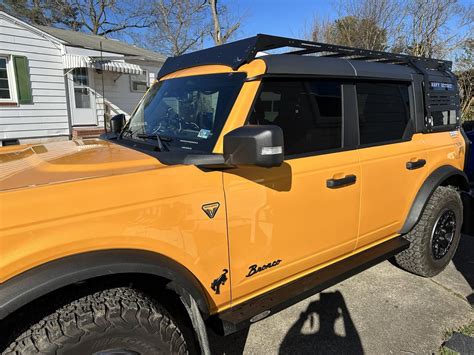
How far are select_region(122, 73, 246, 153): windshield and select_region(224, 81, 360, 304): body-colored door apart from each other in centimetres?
22

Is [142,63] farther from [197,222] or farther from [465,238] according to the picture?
[197,222]

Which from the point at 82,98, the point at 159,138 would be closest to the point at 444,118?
the point at 159,138

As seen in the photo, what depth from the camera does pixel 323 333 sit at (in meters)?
2.99

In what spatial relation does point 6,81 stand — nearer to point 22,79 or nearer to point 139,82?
point 22,79

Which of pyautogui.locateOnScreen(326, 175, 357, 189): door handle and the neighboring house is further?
the neighboring house

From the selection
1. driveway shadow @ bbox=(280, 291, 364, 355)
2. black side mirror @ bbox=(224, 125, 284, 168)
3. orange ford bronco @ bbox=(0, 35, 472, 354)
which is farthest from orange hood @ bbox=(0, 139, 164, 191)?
driveway shadow @ bbox=(280, 291, 364, 355)

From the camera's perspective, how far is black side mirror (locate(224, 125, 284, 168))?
6.04ft

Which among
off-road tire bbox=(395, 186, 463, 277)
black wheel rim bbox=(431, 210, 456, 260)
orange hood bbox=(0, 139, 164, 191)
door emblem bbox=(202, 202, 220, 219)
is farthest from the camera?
black wheel rim bbox=(431, 210, 456, 260)

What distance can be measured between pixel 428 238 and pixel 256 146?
2.59 metres

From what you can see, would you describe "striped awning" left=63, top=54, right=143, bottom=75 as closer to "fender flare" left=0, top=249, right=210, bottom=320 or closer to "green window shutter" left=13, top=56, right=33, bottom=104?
"green window shutter" left=13, top=56, right=33, bottom=104

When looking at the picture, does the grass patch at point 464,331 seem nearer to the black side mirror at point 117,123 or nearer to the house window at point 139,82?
the black side mirror at point 117,123

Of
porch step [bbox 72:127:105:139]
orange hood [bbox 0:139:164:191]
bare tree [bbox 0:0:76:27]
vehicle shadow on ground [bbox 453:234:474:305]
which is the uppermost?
bare tree [bbox 0:0:76:27]

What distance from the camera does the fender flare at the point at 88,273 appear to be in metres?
1.47

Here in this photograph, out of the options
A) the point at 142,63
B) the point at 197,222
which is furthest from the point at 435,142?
the point at 142,63
